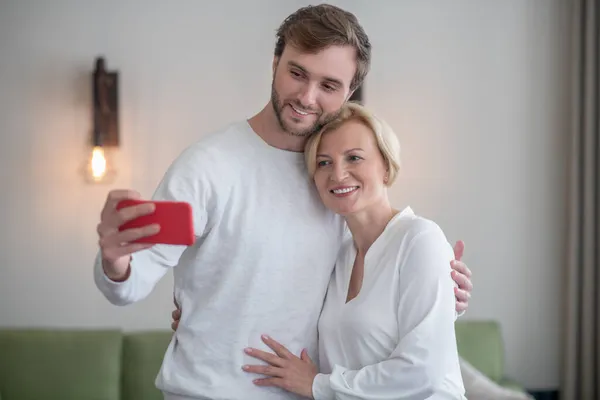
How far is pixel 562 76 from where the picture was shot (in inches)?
146

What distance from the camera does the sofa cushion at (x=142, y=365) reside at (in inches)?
131

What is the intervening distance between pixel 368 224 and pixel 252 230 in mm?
321

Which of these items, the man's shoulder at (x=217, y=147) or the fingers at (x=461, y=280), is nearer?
the man's shoulder at (x=217, y=147)

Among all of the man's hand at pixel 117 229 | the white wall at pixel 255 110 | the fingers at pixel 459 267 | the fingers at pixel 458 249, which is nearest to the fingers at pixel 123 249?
the man's hand at pixel 117 229

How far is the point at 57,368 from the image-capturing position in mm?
3303

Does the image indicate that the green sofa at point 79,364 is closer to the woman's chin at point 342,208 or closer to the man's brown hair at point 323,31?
the woman's chin at point 342,208

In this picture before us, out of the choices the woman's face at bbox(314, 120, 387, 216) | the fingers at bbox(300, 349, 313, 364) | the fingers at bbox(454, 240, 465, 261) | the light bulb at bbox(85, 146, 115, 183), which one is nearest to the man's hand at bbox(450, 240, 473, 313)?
the fingers at bbox(454, 240, 465, 261)

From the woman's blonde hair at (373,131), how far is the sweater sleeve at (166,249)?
281 mm

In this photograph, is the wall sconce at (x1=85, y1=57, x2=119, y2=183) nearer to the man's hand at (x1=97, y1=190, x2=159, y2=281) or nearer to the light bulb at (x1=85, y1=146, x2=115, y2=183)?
the light bulb at (x1=85, y1=146, x2=115, y2=183)

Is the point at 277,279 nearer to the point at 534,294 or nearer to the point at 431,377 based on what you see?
the point at 431,377

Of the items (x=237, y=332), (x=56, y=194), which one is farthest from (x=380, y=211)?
(x=56, y=194)

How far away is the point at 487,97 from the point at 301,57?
2.26m

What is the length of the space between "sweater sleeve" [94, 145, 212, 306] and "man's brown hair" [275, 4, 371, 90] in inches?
13.3

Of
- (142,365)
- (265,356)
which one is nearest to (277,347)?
(265,356)
